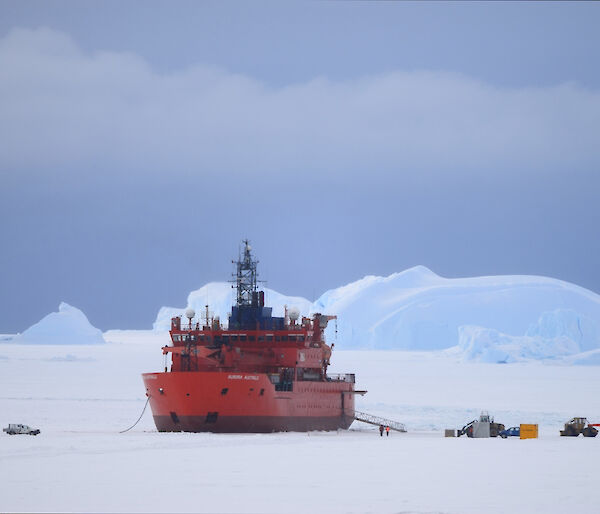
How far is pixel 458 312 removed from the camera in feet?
534

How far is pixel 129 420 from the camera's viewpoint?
5466 centimetres

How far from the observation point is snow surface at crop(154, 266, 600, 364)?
130375 mm

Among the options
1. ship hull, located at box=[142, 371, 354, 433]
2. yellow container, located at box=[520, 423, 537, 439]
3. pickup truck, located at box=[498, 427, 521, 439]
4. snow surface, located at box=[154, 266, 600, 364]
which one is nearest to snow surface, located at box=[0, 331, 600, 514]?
yellow container, located at box=[520, 423, 537, 439]

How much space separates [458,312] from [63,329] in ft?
219

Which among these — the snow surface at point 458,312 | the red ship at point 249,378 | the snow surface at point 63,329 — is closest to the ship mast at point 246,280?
the red ship at point 249,378

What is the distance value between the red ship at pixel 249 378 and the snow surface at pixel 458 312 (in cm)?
7914

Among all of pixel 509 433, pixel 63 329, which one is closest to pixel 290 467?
pixel 509 433

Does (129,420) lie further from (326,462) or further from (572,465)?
(572,465)

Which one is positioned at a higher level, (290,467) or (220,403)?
(220,403)

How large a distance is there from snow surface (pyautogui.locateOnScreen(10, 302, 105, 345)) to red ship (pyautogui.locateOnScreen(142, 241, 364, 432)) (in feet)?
444

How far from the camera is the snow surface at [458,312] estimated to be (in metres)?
130

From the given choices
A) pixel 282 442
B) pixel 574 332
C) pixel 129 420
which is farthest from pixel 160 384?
pixel 574 332

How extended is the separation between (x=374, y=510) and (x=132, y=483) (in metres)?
6.55

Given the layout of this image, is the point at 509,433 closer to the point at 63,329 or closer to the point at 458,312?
the point at 458,312
